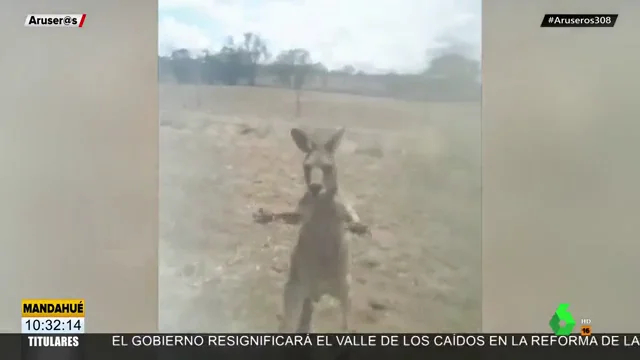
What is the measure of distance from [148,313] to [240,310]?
0.17 metres

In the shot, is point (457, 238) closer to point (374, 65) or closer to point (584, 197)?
point (584, 197)

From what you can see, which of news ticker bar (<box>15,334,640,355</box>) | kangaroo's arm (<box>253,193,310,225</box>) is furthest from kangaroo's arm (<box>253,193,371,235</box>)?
news ticker bar (<box>15,334,640,355</box>)

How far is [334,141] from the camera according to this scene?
994 millimetres

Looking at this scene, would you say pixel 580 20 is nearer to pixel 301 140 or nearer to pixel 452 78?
pixel 452 78

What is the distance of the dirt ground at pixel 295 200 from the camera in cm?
99

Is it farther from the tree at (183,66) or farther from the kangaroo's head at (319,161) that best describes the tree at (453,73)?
the tree at (183,66)

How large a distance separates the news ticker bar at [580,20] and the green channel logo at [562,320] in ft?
1.72

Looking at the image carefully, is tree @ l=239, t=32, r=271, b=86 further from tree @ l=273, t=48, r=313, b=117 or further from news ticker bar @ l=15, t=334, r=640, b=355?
news ticker bar @ l=15, t=334, r=640, b=355

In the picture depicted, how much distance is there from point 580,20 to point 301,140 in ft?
1.85

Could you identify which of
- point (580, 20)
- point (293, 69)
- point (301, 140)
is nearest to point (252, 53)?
point (293, 69)

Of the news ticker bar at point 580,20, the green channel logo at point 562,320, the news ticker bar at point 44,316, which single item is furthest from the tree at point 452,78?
the news ticker bar at point 44,316

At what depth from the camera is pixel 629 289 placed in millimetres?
1000

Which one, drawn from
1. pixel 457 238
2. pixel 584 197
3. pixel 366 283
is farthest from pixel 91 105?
pixel 584 197

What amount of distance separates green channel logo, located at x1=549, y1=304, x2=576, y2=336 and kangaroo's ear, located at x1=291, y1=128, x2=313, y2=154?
555 millimetres
